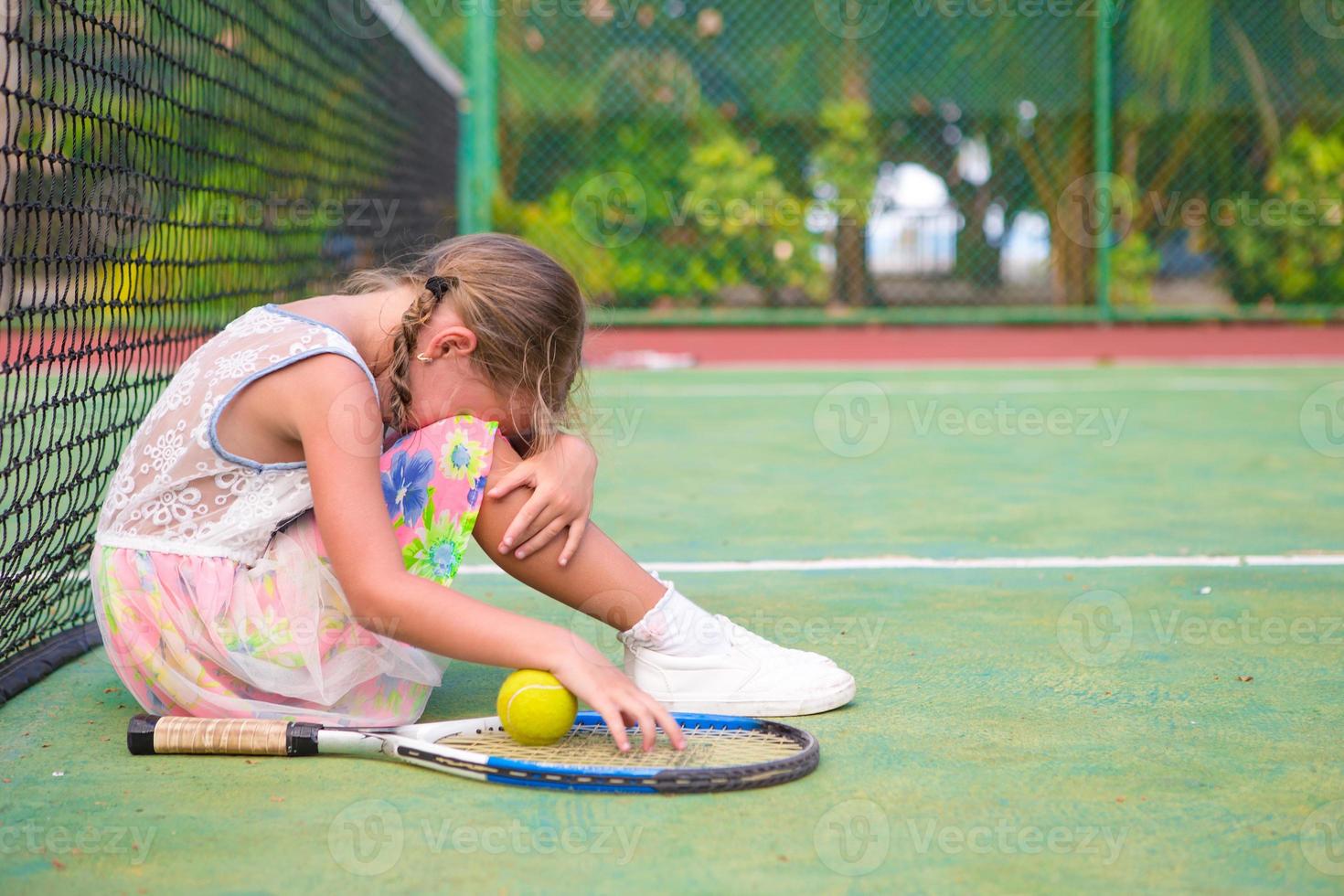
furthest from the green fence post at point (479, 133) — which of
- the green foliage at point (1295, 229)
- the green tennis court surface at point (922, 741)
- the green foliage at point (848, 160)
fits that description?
the green tennis court surface at point (922, 741)

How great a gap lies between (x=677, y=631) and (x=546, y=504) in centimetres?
30

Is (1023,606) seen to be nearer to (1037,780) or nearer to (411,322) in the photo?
(1037,780)

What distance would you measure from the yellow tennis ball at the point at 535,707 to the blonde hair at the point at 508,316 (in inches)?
13.7

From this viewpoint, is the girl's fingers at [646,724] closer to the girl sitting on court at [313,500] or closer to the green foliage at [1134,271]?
the girl sitting on court at [313,500]

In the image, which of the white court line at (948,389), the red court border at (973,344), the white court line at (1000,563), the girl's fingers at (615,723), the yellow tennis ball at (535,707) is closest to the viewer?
the girl's fingers at (615,723)

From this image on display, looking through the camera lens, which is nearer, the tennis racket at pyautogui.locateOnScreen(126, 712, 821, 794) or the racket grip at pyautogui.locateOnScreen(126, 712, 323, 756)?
the tennis racket at pyautogui.locateOnScreen(126, 712, 821, 794)

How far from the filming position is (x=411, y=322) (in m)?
1.96

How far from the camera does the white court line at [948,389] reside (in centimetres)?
709

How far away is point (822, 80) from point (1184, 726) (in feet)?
27.3

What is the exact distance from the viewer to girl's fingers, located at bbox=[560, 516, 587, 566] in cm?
198

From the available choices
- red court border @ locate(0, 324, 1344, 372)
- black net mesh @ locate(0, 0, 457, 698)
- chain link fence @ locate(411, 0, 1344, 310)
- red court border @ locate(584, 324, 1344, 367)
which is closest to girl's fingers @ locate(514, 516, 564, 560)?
black net mesh @ locate(0, 0, 457, 698)

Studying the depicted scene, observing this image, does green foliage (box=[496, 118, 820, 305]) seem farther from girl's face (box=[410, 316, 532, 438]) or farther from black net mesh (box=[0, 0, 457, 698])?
girl's face (box=[410, 316, 532, 438])

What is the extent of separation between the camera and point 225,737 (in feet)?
6.23

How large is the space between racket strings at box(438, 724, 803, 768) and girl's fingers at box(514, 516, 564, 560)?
0.24m
